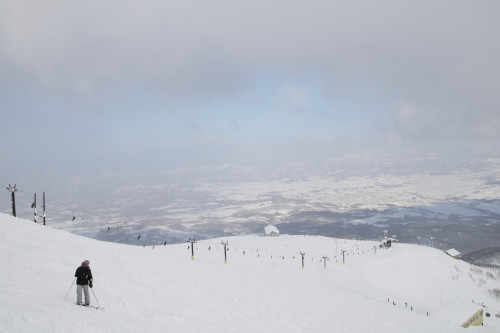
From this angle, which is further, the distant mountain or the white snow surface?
the distant mountain

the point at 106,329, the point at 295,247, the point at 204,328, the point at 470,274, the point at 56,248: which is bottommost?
the point at 470,274

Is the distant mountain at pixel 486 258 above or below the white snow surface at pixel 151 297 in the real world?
below

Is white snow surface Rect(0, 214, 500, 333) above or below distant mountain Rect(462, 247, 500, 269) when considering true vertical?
above

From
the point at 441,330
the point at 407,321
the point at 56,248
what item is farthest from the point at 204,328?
the point at 441,330

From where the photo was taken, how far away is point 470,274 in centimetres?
7625

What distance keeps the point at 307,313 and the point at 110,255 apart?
59.1 ft

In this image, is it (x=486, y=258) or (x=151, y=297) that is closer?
(x=151, y=297)

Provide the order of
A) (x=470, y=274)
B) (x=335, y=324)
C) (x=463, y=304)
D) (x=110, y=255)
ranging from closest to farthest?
(x=335, y=324) → (x=110, y=255) → (x=463, y=304) → (x=470, y=274)

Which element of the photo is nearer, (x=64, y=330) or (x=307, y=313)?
(x=64, y=330)

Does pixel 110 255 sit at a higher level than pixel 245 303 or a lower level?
higher

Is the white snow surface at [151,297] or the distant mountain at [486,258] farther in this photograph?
the distant mountain at [486,258]

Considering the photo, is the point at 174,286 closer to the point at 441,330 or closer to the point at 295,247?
the point at 441,330

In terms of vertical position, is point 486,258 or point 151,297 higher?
point 151,297

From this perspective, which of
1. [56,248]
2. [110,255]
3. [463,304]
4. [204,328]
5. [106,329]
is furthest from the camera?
[463,304]
